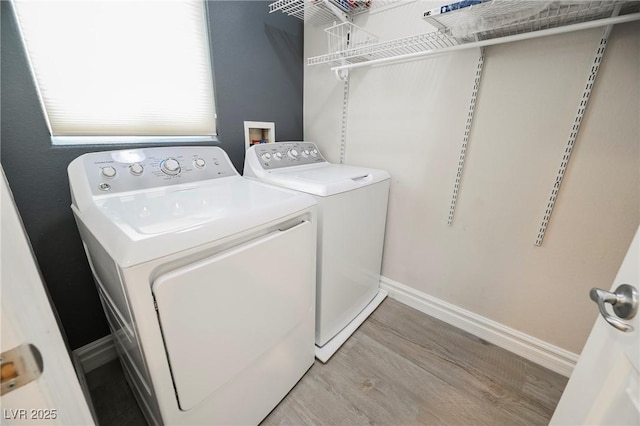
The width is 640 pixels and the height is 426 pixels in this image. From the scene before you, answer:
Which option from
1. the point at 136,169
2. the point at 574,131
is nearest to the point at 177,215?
the point at 136,169

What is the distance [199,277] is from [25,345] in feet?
1.22

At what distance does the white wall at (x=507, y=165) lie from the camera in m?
1.05

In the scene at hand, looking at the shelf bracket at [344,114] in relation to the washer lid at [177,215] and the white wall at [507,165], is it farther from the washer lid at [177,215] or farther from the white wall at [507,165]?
the washer lid at [177,215]

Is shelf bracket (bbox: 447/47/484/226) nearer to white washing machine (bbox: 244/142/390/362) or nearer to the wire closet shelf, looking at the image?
the wire closet shelf

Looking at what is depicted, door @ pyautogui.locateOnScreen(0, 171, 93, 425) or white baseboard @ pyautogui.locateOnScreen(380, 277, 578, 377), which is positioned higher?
door @ pyautogui.locateOnScreen(0, 171, 93, 425)

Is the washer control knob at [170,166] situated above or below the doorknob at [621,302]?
above

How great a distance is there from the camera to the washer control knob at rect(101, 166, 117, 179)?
977 mm

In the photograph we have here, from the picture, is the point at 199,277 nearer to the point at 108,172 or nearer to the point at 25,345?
the point at 25,345

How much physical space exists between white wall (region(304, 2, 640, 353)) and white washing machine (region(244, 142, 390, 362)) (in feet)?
0.90

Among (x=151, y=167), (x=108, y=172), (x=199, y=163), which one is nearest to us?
(x=108, y=172)

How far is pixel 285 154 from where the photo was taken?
159 centimetres

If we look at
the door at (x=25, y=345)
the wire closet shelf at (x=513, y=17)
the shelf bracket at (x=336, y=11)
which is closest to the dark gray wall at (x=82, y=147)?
the door at (x=25, y=345)

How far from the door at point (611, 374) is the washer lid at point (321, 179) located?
0.88 meters

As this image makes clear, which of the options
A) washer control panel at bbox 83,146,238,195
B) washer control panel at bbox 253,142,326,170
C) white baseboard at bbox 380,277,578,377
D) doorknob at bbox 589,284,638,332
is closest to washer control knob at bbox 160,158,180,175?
washer control panel at bbox 83,146,238,195
